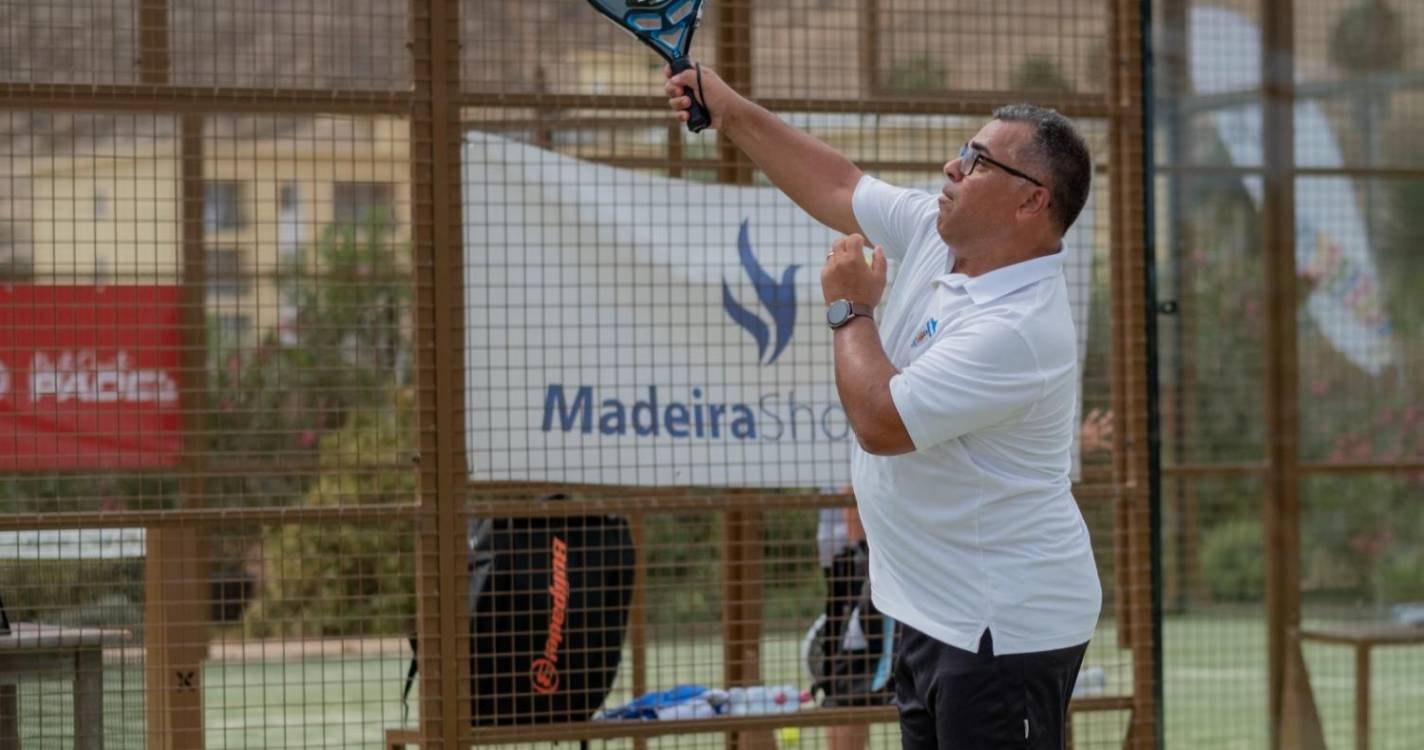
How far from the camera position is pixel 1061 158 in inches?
129

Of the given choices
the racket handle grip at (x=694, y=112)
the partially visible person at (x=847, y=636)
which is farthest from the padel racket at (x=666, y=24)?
the partially visible person at (x=847, y=636)

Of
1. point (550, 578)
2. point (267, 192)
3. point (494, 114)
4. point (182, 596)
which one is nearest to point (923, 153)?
point (494, 114)

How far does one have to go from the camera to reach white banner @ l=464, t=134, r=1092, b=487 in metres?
4.61

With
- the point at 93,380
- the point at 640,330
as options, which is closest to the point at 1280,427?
the point at 640,330

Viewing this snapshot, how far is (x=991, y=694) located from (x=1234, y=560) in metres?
9.75

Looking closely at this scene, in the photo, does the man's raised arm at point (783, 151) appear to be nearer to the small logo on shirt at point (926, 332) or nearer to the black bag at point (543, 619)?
the small logo on shirt at point (926, 332)

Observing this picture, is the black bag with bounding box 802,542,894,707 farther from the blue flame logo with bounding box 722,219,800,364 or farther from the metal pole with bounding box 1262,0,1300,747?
the metal pole with bounding box 1262,0,1300,747

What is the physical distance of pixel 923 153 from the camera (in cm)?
709

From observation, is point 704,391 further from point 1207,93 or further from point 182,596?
point 1207,93

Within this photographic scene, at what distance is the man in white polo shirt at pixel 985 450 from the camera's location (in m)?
3.08

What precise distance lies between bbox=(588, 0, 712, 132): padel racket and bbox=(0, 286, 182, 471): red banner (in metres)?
2.02

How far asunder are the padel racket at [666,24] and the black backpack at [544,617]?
1.53m

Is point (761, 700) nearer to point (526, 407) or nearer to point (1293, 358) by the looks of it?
point (526, 407)

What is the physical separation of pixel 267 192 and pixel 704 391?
345 inches
